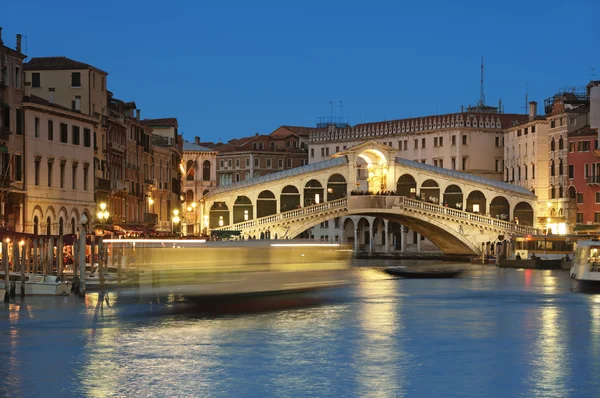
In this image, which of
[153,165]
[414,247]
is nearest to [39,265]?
[153,165]

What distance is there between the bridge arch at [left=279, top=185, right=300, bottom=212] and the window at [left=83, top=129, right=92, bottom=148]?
81.8 ft

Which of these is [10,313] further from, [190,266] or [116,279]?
[116,279]

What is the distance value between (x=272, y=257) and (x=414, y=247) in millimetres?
54239

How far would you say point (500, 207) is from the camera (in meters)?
77.8

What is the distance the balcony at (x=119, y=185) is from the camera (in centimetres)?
5741

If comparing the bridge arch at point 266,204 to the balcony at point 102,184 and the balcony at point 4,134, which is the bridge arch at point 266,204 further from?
the balcony at point 4,134

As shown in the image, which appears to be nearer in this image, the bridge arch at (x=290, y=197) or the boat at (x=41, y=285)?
the boat at (x=41, y=285)

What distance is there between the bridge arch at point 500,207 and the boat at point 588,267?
3312cm

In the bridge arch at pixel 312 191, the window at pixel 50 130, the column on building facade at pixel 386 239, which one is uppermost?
the window at pixel 50 130

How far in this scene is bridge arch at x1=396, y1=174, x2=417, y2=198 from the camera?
76.1 meters

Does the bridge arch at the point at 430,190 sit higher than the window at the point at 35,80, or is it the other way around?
the window at the point at 35,80

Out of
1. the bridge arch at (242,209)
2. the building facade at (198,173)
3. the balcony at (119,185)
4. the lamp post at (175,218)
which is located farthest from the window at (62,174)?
the building facade at (198,173)

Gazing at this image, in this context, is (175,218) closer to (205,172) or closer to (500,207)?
(500,207)

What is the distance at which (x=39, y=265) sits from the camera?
40.9m
